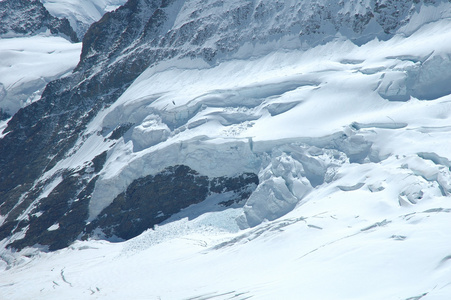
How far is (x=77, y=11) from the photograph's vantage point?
107 meters

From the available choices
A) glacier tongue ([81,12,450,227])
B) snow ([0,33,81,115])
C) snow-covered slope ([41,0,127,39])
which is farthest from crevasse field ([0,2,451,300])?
snow-covered slope ([41,0,127,39])

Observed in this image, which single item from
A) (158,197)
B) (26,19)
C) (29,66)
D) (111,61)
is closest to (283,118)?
(158,197)

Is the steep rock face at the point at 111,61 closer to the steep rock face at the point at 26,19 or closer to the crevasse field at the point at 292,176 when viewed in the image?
the crevasse field at the point at 292,176

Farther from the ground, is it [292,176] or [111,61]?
[111,61]

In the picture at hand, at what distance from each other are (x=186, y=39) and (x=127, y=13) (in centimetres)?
1633

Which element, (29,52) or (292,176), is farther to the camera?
(29,52)

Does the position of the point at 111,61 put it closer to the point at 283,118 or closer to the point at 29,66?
the point at 29,66

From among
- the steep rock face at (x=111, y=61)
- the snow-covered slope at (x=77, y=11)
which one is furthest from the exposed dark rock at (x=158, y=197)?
the snow-covered slope at (x=77, y=11)

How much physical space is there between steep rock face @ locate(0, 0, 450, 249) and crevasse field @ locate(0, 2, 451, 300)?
1.50 meters

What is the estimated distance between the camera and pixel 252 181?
4034 cm

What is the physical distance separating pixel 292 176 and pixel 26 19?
66.7 m

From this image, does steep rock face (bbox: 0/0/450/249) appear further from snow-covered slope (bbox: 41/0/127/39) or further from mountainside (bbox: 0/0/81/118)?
snow-covered slope (bbox: 41/0/127/39)

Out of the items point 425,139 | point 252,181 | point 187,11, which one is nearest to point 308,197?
point 252,181

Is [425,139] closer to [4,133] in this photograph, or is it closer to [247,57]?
[247,57]
